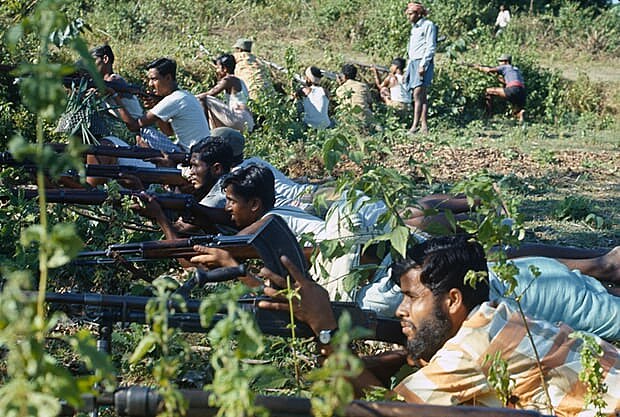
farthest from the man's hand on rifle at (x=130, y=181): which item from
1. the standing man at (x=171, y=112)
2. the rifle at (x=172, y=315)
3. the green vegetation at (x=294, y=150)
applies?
the rifle at (x=172, y=315)

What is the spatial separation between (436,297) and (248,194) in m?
1.83

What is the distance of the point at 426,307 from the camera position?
3369 mm

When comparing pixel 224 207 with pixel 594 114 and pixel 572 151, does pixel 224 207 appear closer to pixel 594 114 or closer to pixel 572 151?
pixel 572 151

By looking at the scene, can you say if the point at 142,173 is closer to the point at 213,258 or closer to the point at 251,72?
the point at 213,258

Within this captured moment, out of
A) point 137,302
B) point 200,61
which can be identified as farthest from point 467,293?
point 200,61

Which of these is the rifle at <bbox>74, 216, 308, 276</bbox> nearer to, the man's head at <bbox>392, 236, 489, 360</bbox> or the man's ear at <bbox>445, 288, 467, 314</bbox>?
the man's head at <bbox>392, 236, 489, 360</bbox>

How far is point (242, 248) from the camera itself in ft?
13.2

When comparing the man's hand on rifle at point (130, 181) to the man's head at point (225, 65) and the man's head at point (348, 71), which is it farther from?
the man's head at point (348, 71)

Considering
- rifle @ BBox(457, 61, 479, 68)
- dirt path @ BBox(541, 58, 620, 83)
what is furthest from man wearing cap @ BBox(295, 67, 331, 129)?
dirt path @ BBox(541, 58, 620, 83)

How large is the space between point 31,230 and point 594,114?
13.9 meters

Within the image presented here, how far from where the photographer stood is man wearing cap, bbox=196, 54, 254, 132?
9375 millimetres

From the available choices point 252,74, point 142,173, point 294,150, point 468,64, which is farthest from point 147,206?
point 468,64

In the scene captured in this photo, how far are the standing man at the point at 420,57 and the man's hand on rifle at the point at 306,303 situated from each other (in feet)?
30.3

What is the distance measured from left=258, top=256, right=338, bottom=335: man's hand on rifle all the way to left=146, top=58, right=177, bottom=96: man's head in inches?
185
